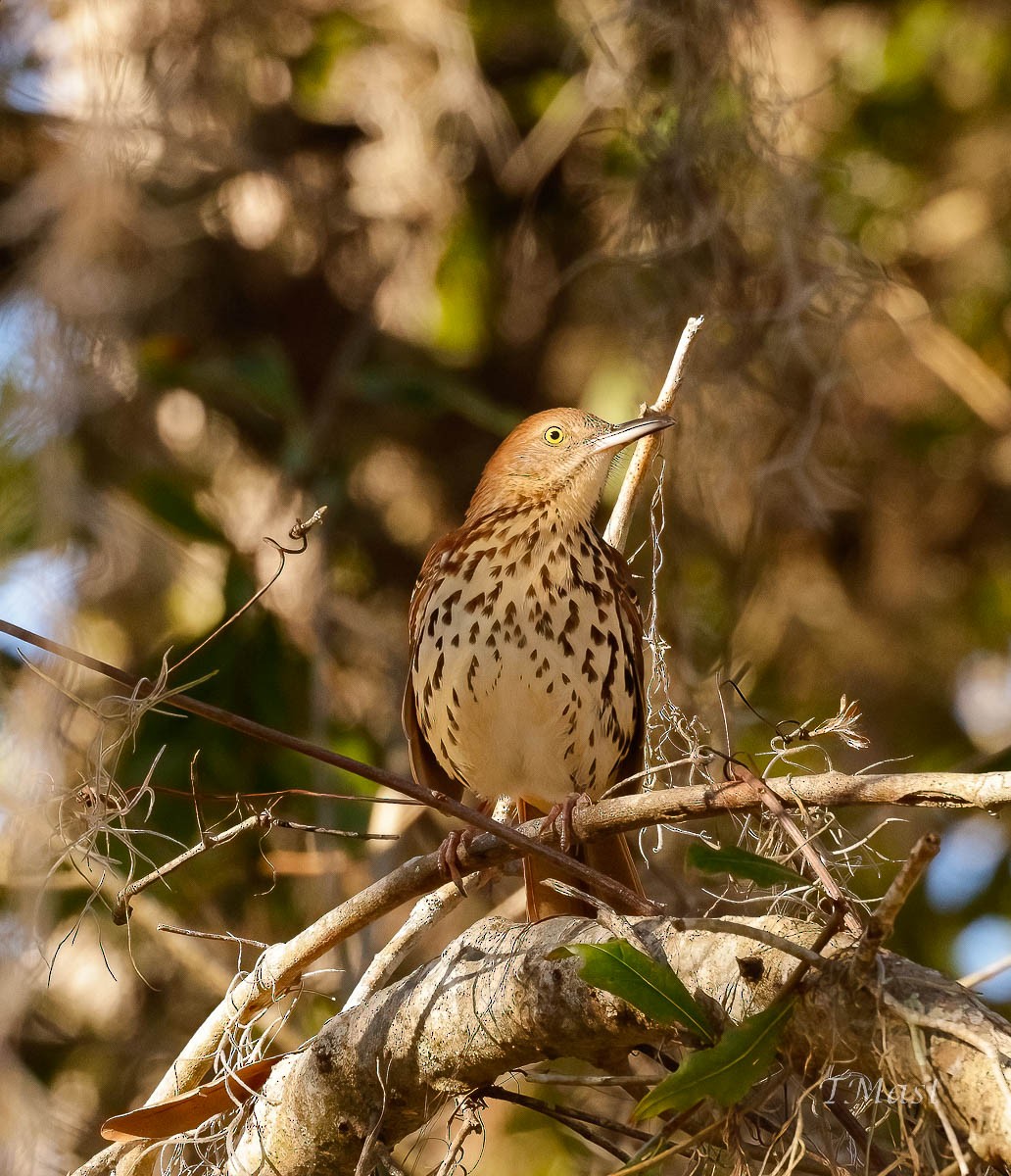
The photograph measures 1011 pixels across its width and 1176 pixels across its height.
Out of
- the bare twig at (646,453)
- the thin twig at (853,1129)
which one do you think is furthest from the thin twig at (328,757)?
the bare twig at (646,453)

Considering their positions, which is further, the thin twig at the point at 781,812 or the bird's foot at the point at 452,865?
the bird's foot at the point at 452,865

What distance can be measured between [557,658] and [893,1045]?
1647 mm

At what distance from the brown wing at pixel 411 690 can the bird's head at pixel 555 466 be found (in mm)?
140

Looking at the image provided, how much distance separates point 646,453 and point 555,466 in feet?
2.24

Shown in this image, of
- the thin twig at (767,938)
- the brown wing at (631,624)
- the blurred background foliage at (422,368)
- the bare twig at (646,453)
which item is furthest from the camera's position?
the blurred background foliage at (422,368)

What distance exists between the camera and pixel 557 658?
127 inches

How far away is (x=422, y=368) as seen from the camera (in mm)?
5035

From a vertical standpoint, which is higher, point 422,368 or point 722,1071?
point 722,1071

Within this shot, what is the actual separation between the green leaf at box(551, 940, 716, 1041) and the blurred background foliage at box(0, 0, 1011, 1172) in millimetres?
1652

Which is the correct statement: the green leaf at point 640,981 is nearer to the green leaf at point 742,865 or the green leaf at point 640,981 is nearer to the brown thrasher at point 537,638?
the green leaf at point 742,865

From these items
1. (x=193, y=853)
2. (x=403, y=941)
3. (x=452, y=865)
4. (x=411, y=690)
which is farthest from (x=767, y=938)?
(x=411, y=690)

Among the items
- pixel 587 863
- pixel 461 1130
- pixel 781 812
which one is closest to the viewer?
pixel 781 812

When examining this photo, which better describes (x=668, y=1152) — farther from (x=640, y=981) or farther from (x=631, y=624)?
(x=631, y=624)

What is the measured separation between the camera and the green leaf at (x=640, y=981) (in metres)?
1.74
